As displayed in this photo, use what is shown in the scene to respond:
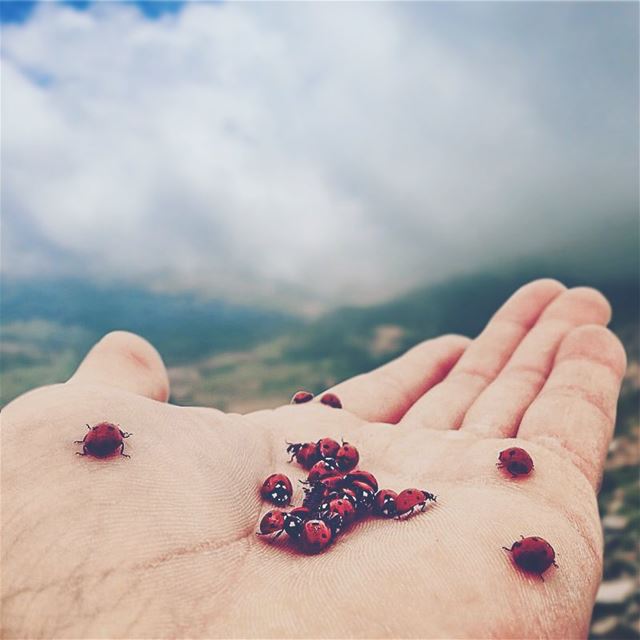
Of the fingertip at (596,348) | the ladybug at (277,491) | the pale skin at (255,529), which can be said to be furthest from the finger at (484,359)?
the ladybug at (277,491)

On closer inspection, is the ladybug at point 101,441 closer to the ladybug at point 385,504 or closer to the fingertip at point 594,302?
the ladybug at point 385,504

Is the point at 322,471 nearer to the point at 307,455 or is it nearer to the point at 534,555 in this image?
the point at 307,455

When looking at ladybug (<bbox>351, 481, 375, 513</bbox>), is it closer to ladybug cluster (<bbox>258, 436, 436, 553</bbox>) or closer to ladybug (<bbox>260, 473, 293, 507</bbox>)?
ladybug cluster (<bbox>258, 436, 436, 553</bbox>)

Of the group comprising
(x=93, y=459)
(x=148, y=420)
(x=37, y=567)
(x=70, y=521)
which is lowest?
(x=37, y=567)

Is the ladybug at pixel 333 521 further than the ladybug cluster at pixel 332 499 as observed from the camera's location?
Yes

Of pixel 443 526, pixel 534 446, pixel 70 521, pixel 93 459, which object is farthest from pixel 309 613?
pixel 534 446

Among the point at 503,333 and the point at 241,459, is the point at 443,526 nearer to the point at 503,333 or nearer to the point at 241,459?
the point at 241,459

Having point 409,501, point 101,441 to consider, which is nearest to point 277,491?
point 409,501

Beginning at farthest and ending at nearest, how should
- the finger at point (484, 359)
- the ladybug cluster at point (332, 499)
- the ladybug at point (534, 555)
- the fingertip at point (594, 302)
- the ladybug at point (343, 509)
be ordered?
the fingertip at point (594, 302), the finger at point (484, 359), the ladybug at point (343, 509), the ladybug cluster at point (332, 499), the ladybug at point (534, 555)
